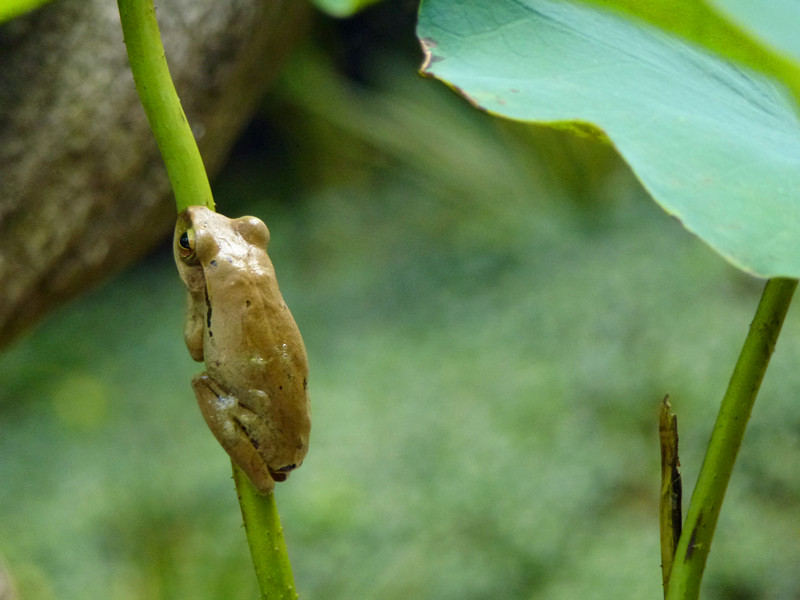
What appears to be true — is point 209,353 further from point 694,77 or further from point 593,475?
point 593,475

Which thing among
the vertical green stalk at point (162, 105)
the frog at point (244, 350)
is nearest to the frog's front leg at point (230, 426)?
the frog at point (244, 350)

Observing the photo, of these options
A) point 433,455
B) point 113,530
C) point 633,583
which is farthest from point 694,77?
point 113,530

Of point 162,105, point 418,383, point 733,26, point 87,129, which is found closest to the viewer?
point 162,105

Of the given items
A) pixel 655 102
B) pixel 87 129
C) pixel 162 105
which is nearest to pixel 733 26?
pixel 655 102

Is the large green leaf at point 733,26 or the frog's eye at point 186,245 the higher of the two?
the large green leaf at point 733,26

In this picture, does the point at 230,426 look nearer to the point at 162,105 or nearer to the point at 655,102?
the point at 162,105

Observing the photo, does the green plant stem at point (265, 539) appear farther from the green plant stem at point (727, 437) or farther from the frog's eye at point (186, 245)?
the green plant stem at point (727, 437)
